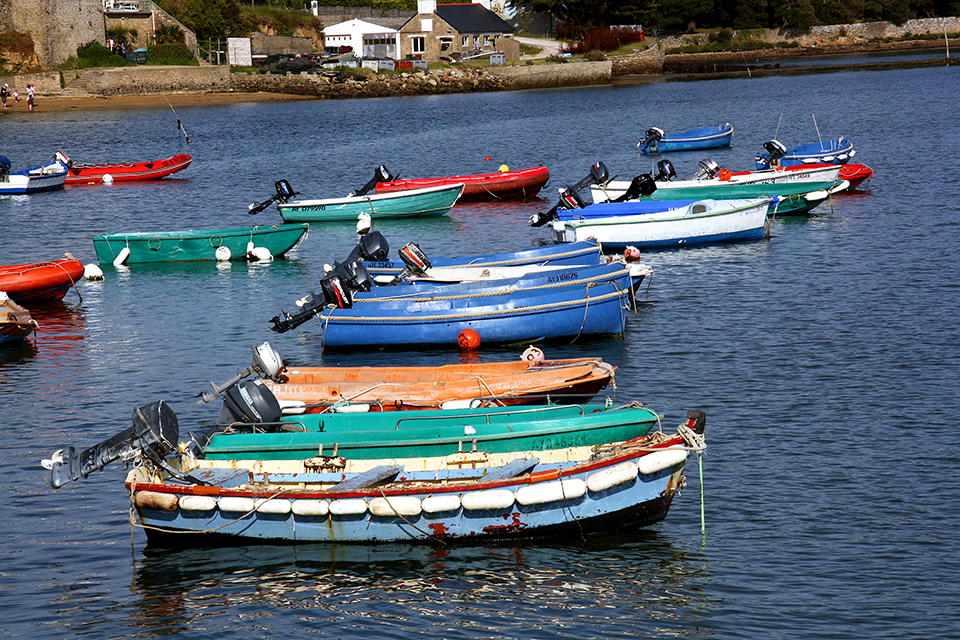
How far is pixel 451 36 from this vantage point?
11756 cm

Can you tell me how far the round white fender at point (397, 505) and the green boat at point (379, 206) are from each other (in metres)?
26.1

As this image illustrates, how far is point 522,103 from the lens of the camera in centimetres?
9531

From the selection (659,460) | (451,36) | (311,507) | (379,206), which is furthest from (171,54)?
(659,460)

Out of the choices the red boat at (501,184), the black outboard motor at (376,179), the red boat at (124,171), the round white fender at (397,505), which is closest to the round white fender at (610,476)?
the round white fender at (397,505)

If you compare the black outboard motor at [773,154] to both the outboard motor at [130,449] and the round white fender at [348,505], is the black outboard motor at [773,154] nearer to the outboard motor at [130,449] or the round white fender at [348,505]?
the round white fender at [348,505]

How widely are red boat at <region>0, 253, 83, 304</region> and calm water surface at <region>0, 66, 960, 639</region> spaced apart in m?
0.62

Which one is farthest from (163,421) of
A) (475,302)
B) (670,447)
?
(475,302)

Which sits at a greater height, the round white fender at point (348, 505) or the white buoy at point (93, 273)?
the white buoy at point (93, 273)

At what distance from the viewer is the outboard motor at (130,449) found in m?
12.4

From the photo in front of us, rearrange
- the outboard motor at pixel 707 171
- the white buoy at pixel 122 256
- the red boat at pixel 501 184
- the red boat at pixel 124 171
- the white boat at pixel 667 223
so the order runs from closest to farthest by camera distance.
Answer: the white boat at pixel 667 223 < the white buoy at pixel 122 256 < the outboard motor at pixel 707 171 < the red boat at pixel 501 184 < the red boat at pixel 124 171

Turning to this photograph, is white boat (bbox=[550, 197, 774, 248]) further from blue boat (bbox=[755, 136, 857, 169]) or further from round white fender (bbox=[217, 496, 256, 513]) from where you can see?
round white fender (bbox=[217, 496, 256, 513])

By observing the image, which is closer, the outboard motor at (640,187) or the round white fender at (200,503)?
the round white fender at (200,503)

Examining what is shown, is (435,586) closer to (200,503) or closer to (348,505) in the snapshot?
(348,505)

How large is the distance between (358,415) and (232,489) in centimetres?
240
